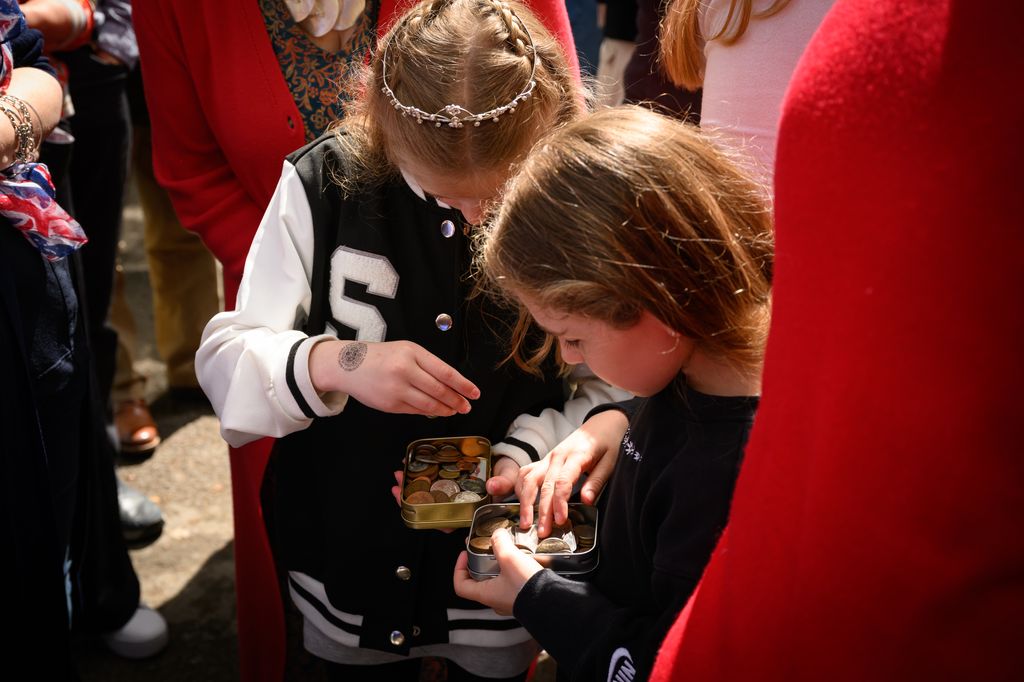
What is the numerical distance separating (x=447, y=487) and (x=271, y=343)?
1.20 ft

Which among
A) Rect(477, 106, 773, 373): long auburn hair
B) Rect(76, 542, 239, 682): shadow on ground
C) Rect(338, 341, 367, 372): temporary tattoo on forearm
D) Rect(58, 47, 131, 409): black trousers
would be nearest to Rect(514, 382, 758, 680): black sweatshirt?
Rect(477, 106, 773, 373): long auburn hair

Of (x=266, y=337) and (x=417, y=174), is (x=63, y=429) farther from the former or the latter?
(x=417, y=174)

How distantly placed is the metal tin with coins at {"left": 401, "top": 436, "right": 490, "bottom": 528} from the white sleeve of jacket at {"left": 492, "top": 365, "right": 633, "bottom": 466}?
8 cm

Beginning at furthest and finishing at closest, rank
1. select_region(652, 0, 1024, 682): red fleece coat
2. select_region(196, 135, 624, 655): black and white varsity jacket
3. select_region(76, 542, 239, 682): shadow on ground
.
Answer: select_region(76, 542, 239, 682): shadow on ground
select_region(196, 135, 624, 655): black and white varsity jacket
select_region(652, 0, 1024, 682): red fleece coat

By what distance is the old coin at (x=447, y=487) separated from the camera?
1.41m

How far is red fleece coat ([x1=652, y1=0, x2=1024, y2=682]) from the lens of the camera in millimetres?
620

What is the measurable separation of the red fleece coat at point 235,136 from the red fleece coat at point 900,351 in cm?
120

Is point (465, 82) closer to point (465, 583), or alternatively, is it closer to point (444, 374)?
point (444, 374)

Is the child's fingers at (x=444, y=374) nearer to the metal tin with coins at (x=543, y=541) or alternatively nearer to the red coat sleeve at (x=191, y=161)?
the metal tin with coins at (x=543, y=541)

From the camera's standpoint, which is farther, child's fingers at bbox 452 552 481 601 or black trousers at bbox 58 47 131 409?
black trousers at bbox 58 47 131 409

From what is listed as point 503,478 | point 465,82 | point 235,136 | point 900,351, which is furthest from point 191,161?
point 900,351

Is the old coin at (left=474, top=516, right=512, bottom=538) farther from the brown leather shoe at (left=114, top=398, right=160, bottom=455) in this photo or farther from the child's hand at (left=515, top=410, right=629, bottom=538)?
the brown leather shoe at (left=114, top=398, right=160, bottom=455)

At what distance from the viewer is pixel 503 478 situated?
143cm

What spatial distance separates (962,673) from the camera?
2.20 feet
